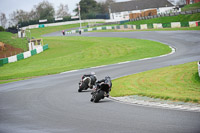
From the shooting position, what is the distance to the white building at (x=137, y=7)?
456 ft

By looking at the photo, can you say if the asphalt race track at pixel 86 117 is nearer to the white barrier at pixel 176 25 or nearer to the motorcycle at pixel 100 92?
the motorcycle at pixel 100 92

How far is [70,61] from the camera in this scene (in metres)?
39.5

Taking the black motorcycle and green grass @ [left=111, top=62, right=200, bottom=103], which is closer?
green grass @ [left=111, top=62, right=200, bottom=103]

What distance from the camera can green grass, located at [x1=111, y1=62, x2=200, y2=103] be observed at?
1299 centimetres

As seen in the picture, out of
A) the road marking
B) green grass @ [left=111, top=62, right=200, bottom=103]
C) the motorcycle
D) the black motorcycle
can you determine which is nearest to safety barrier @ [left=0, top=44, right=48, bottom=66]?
the black motorcycle

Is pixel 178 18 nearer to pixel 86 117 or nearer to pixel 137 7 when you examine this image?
pixel 86 117

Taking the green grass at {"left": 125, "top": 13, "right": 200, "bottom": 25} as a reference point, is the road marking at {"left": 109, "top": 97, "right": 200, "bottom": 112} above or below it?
below

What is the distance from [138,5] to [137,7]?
1409 mm

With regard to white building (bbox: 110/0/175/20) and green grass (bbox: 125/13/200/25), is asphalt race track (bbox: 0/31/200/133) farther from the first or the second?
white building (bbox: 110/0/175/20)

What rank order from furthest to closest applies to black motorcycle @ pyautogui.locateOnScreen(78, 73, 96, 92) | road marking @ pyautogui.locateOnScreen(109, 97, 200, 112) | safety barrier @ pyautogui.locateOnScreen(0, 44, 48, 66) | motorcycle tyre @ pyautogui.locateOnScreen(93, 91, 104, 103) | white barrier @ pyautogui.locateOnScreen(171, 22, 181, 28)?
white barrier @ pyautogui.locateOnScreen(171, 22, 181, 28), safety barrier @ pyautogui.locateOnScreen(0, 44, 48, 66), black motorcycle @ pyautogui.locateOnScreen(78, 73, 96, 92), motorcycle tyre @ pyautogui.locateOnScreen(93, 91, 104, 103), road marking @ pyautogui.locateOnScreen(109, 97, 200, 112)

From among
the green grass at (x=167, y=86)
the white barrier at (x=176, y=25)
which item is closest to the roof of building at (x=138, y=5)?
the white barrier at (x=176, y=25)

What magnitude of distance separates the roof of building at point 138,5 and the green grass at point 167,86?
123 m

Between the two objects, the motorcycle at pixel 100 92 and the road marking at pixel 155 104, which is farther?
the motorcycle at pixel 100 92

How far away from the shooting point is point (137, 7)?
142500 mm
